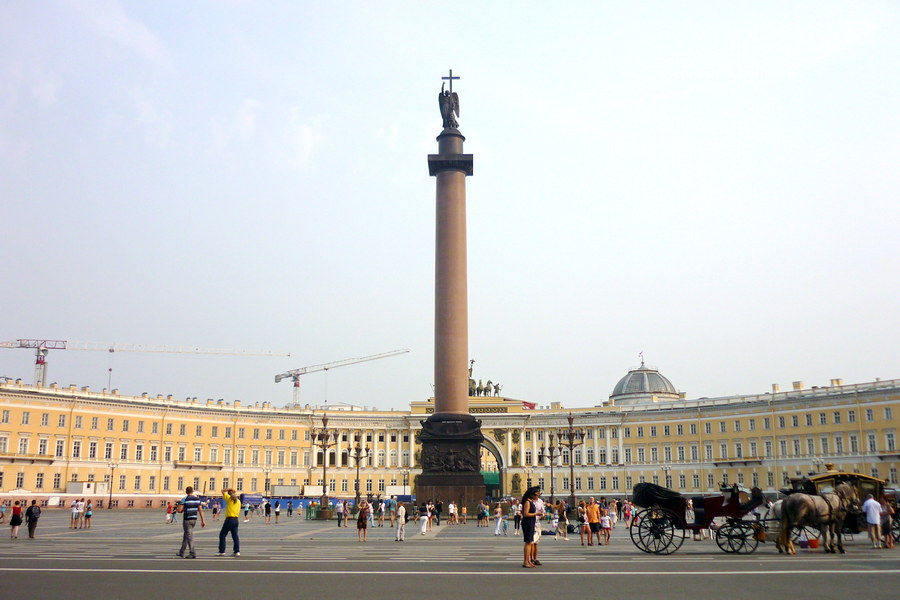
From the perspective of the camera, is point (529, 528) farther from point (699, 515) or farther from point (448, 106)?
point (448, 106)

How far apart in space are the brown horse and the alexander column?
22.7 metres

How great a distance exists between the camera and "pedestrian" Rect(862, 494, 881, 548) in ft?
73.3

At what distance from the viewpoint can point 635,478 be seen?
105750mm

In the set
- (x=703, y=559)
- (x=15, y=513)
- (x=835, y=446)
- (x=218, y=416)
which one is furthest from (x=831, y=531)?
(x=218, y=416)

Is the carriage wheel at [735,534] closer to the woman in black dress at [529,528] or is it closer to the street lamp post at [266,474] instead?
the woman in black dress at [529,528]

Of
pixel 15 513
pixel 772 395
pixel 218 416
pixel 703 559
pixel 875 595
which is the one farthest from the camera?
pixel 218 416

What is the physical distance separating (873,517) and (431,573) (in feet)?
43.8

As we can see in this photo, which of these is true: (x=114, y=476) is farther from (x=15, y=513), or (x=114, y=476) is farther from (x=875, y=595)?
(x=875, y=595)

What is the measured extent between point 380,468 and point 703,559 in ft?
316

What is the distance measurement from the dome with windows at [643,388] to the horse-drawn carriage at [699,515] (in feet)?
323

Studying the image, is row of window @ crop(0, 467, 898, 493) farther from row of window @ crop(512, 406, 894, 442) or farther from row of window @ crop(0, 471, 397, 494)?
row of window @ crop(512, 406, 894, 442)

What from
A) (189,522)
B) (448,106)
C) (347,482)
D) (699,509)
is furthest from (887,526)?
(347,482)

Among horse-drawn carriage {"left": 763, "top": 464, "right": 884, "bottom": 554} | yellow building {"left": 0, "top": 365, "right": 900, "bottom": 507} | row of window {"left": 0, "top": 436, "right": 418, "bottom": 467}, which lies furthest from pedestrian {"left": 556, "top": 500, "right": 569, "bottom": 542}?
row of window {"left": 0, "top": 436, "right": 418, "bottom": 467}

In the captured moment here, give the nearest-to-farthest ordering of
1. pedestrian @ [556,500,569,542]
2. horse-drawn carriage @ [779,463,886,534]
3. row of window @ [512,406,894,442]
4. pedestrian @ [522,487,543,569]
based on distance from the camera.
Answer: pedestrian @ [522,487,543,569]
horse-drawn carriage @ [779,463,886,534]
pedestrian @ [556,500,569,542]
row of window @ [512,406,894,442]
